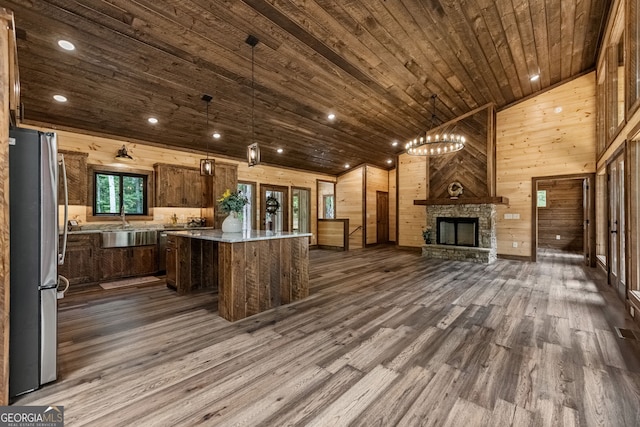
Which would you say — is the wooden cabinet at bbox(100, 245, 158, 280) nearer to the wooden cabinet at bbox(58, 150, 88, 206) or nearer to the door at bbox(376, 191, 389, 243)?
the wooden cabinet at bbox(58, 150, 88, 206)

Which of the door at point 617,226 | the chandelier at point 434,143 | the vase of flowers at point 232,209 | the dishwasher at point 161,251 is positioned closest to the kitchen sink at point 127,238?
the dishwasher at point 161,251

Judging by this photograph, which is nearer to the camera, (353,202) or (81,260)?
(81,260)

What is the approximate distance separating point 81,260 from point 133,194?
1639 mm

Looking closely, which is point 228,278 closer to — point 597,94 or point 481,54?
point 481,54

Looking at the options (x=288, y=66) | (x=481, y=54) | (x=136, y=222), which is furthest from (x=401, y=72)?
(x=136, y=222)

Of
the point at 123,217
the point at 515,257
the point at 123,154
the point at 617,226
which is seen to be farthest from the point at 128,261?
the point at 515,257

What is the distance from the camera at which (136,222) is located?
5.73m

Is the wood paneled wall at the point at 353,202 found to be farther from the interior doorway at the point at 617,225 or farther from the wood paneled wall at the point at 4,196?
the wood paneled wall at the point at 4,196

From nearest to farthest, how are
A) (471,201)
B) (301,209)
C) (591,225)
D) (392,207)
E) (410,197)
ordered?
(591,225) → (471,201) → (410,197) → (301,209) → (392,207)

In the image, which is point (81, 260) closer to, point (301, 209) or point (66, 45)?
point (66, 45)

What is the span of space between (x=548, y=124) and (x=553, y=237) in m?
4.22

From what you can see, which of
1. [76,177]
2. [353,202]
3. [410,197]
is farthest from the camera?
[353,202]

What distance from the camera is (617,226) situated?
4480 mm

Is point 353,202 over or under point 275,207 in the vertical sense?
over
